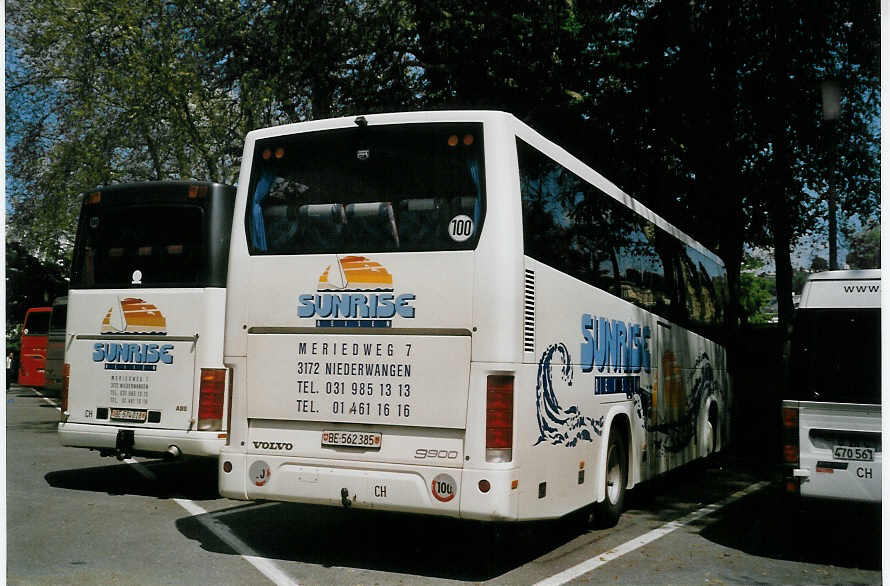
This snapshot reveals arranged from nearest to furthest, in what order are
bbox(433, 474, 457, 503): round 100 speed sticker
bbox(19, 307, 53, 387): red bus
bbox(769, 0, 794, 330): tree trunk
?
1. bbox(433, 474, 457, 503): round 100 speed sticker
2. bbox(769, 0, 794, 330): tree trunk
3. bbox(19, 307, 53, 387): red bus

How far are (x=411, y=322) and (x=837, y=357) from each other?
353cm

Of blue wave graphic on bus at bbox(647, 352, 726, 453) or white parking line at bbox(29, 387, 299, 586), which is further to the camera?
blue wave graphic on bus at bbox(647, 352, 726, 453)

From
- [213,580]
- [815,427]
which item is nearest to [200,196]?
[213,580]

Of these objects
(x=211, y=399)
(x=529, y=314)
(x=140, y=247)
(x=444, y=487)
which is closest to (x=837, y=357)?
(x=529, y=314)

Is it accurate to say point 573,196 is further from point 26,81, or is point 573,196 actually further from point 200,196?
point 26,81

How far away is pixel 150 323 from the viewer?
10.9 m

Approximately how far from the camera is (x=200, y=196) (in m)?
11.0

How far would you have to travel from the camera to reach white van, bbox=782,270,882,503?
301 inches

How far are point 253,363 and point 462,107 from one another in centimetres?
1210

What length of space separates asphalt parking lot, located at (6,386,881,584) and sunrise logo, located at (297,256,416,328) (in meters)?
1.88

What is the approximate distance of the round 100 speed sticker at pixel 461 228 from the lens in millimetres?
7172

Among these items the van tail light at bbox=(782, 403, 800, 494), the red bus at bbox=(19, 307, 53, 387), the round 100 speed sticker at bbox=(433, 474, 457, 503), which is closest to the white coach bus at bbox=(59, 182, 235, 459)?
the round 100 speed sticker at bbox=(433, 474, 457, 503)

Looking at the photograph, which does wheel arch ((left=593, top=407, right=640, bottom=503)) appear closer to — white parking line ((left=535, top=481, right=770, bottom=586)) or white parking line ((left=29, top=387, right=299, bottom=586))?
white parking line ((left=535, top=481, right=770, bottom=586))

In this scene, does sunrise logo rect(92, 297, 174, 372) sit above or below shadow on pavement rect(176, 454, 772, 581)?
above
